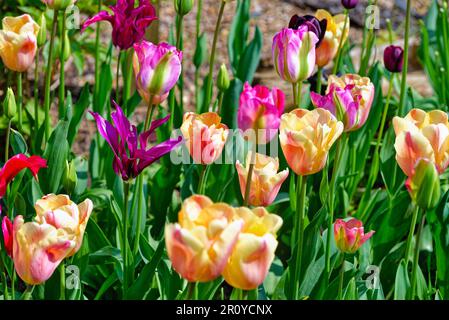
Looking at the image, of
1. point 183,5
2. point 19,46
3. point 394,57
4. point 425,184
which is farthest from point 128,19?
point 425,184

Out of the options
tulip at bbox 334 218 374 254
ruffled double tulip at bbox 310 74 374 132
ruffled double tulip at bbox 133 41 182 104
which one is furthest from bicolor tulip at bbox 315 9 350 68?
tulip at bbox 334 218 374 254

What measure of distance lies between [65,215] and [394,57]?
1.15 m

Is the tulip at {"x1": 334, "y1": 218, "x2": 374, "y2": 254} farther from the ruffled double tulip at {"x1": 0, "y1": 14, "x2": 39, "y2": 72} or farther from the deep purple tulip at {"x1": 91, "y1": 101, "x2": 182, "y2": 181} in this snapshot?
the ruffled double tulip at {"x1": 0, "y1": 14, "x2": 39, "y2": 72}

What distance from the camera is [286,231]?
215 cm

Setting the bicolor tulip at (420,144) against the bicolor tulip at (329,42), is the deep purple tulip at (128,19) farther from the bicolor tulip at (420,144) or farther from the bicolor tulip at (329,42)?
the bicolor tulip at (420,144)

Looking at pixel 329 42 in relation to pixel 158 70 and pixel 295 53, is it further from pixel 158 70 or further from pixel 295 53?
pixel 158 70

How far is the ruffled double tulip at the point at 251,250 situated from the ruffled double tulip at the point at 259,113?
35 cm

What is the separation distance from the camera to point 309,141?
1331 mm

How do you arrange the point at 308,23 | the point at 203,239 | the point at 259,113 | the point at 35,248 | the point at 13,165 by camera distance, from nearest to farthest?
the point at 203,239 → the point at 35,248 → the point at 13,165 → the point at 259,113 → the point at 308,23

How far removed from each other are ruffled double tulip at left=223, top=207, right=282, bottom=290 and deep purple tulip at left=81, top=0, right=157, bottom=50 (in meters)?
0.79

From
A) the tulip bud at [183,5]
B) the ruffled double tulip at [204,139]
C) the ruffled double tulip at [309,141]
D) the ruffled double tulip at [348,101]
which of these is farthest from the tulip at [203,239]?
the tulip bud at [183,5]

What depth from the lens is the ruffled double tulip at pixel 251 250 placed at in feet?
3.40

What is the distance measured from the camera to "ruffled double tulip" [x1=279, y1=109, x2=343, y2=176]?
133 centimetres
